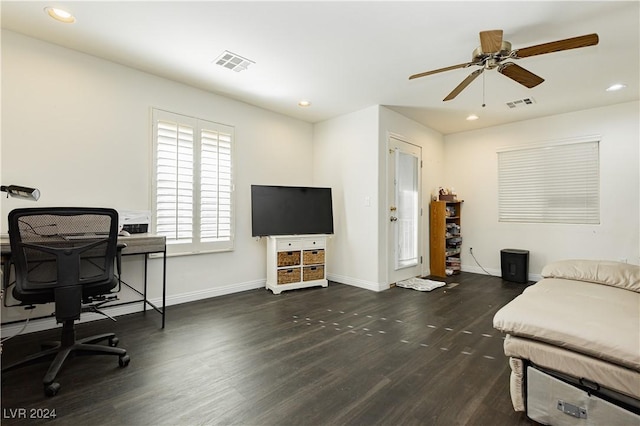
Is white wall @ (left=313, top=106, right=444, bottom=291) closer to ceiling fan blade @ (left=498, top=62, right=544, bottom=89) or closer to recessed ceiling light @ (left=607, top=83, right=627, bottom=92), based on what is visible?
ceiling fan blade @ (left=498, top=62, right=544, bottom=89)

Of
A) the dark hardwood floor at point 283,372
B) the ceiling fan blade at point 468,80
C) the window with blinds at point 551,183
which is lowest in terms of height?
the dark hardwood floor at point 283,372

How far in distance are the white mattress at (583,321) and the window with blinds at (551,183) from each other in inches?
120

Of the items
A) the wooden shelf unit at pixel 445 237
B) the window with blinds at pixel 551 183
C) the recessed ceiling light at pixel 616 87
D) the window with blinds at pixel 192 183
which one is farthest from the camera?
the wooden shelf unit at pixel 445 237

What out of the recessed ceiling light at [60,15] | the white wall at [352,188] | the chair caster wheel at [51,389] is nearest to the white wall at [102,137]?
the recessed ceiling light at [60,15]

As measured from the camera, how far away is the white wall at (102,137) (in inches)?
104

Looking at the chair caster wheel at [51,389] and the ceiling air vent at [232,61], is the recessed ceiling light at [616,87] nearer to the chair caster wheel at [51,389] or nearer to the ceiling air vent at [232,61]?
the ceiling air vent at [232,61]

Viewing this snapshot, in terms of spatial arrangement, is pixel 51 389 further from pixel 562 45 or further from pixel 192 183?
pixel 562 45

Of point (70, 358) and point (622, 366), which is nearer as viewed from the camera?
point (622, 366)

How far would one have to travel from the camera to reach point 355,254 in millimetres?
4543

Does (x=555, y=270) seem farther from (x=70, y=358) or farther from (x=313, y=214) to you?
(x=70, y=358)

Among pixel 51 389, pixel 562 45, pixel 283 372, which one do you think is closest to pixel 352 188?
pixel 562 45

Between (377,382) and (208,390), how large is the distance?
1.10 m

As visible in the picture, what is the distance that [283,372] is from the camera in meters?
2.04

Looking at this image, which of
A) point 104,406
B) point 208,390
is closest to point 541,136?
point 208,390
